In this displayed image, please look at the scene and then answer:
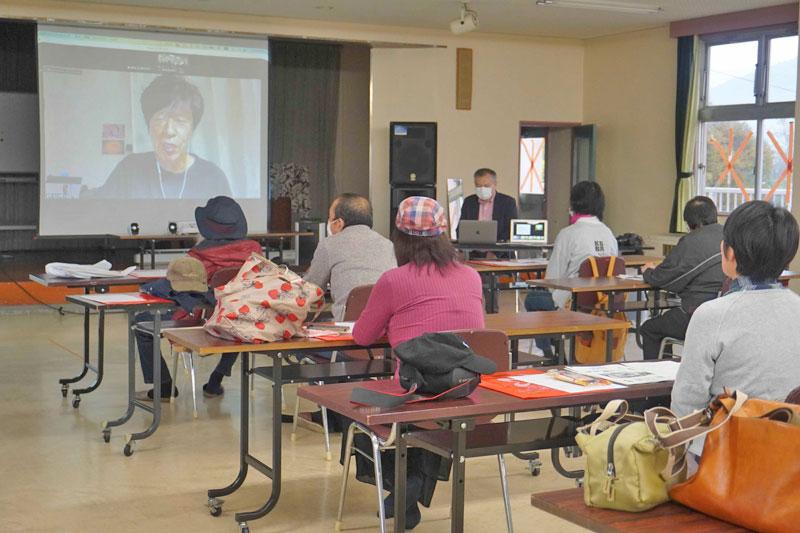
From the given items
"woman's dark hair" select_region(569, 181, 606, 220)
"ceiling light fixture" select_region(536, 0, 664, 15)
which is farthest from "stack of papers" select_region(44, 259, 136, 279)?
"ceiling light fixture" select_region(536, 0, 664, 15)

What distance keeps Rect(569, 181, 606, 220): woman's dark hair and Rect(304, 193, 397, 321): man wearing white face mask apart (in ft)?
6.24

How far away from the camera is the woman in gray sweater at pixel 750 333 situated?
2447 mm

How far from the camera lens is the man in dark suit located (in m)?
9.48

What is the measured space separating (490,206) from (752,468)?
25.2 feet

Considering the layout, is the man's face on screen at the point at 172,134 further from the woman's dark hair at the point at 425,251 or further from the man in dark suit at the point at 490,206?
the woman's dark hair at the point at 425,251

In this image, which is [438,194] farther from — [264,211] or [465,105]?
[264,211]

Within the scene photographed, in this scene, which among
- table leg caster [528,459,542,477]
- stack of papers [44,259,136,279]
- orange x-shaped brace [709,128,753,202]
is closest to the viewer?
table leg caster [528,459,542,477]

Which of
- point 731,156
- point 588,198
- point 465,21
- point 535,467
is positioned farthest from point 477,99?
point 535,467

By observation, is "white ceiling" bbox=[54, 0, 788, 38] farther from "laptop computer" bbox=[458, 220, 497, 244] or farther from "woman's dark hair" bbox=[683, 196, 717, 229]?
"woman's dark hair" bbox=[683, 196, 717, 229]

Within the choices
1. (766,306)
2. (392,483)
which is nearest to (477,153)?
(392,483)

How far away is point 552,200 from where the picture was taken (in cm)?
1337

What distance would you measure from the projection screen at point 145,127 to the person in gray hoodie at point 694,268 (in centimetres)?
607

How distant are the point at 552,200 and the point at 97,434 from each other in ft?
29.2

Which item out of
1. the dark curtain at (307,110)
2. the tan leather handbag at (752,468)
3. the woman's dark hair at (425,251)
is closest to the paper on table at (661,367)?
the woman's dark hair at (425,251)
